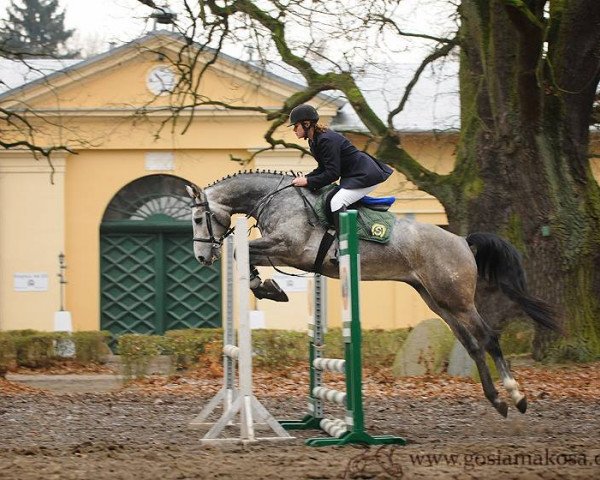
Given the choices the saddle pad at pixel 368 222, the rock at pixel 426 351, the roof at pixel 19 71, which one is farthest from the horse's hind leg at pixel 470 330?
the roof at pixel 19 71

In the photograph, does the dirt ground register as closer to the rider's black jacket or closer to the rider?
the rider

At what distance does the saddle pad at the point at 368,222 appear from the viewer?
953cm

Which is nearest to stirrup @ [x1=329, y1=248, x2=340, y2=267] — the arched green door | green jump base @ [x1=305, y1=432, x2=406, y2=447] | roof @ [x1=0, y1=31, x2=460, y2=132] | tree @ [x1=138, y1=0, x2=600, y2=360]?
green jump base @ [x1=305, y1=432, x2=406, y2=447]

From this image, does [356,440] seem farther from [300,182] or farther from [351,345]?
[300,182]

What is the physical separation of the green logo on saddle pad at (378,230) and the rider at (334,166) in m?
0.27

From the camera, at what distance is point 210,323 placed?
26.5m

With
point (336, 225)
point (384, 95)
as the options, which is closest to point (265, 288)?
point (336, 225)

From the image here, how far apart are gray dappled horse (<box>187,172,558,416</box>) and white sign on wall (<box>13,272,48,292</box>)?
1688 cm

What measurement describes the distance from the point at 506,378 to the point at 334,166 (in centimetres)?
233

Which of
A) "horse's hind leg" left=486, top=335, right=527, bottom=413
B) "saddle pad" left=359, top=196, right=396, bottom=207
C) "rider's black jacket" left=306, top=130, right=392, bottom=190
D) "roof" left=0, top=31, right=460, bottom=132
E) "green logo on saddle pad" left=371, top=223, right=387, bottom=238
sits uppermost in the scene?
"roof" left=0, top=31, right=460, bottom=132

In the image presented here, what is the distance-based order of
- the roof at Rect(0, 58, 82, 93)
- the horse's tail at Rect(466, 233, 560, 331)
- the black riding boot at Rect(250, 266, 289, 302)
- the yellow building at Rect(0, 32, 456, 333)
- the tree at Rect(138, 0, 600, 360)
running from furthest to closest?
the roof at Rect(0, 58, 82, 93), the yellow building at Rect(0, 32, 456, 333), the tree at Rect(138, 0, 600, 360), the horse's tail at Rect(466, 233, 560, 331), the black riding boot at Rect(250, 266, 289, 302)

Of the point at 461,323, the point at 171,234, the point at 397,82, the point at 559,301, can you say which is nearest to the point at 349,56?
the point at 559,301

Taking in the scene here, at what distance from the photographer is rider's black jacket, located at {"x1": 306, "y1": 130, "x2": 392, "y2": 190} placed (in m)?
9.37

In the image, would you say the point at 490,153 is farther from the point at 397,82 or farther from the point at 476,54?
the point at 397,82
